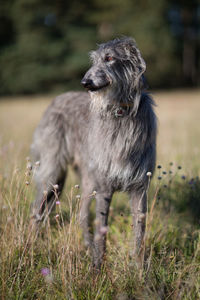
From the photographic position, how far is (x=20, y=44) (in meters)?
26.0

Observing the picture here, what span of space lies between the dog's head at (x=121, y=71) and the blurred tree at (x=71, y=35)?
23.6 m

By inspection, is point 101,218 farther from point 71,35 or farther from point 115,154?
point 71,35

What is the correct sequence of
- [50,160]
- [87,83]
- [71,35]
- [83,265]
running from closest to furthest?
[87,83] < [83,265] < [50,160] < [71,35]

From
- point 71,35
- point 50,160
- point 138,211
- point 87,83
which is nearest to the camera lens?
point 87,83

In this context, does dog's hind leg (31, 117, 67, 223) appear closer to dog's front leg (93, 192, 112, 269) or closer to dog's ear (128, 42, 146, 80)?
dog's front leg (93, 192, 112, 269)

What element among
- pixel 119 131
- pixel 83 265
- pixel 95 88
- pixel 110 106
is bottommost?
pixel 83 265

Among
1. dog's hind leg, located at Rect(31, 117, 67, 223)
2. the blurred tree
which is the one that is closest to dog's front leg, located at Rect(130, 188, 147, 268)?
dog's hind leg, located at Rect(31, 117, 67, 223)

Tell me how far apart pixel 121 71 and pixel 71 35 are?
997 inches

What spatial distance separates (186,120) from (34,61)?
58.6ft

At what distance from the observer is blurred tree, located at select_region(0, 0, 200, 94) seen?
25.5 m

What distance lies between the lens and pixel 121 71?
2512 mm

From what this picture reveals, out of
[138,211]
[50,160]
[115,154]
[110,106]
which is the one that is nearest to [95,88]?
[110,106]

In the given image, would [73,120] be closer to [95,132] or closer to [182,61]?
[95,132]

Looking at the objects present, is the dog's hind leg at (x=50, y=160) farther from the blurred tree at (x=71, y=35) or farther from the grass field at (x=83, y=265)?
the blurred tree at (x=71, y=35)
